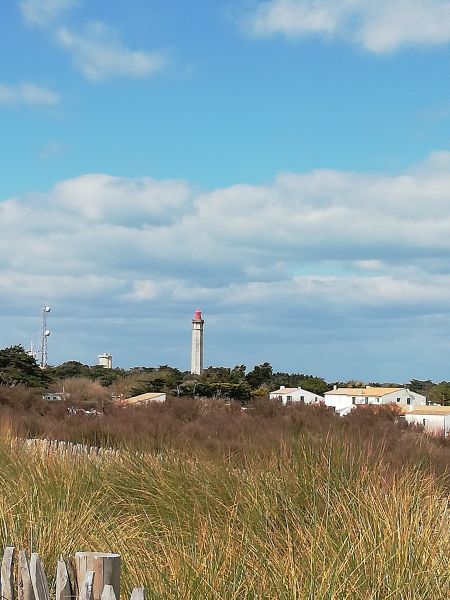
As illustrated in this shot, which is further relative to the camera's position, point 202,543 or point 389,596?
point 202,543

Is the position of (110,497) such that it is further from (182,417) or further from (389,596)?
(182,417)

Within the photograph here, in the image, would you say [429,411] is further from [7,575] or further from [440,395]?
[7,575]

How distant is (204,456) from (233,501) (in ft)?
5.67

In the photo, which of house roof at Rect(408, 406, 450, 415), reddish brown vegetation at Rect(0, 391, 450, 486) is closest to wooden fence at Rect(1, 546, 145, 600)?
reddish brown vegetation at Rect(0, 391, 450, 486)

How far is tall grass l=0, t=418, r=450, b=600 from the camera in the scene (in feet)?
14.4

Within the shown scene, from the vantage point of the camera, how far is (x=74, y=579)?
12.6 ft

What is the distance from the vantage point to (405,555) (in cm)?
459

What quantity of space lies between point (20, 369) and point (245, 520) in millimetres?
39748

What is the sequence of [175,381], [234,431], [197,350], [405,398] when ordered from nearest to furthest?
1. [234,431]
2. [175,381]
3. [405,398]
4. [197,350]

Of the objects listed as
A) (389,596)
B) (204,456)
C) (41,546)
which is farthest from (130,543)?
(204,456)

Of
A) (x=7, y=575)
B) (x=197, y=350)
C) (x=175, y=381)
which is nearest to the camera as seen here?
(x=7, y=575)

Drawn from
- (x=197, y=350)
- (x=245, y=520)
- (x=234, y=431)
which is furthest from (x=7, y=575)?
(x=197, y=350)

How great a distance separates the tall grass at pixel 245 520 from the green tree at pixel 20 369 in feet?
114

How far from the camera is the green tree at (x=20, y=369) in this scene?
4281 cm
